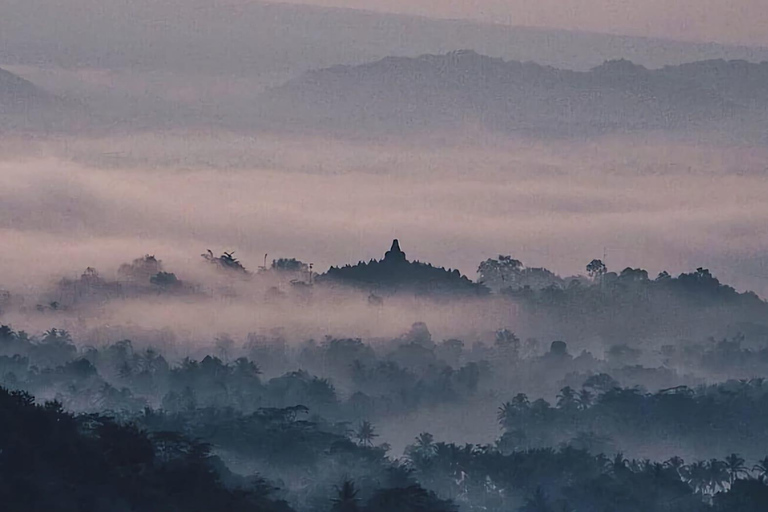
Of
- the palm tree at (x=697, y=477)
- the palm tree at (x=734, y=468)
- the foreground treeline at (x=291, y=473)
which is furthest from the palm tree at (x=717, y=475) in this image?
the palm tree at (x=697, y=477)

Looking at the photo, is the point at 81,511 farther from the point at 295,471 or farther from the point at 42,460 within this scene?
the point at 295,471

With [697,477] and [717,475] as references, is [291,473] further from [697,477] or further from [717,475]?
[717,475]

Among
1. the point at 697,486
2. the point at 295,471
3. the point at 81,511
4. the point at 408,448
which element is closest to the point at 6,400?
the point at 81,511

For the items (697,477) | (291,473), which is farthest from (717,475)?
(291,473)

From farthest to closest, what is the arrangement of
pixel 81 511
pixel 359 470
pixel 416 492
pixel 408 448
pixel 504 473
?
pixel 408 448 < pixel 504 473 < pixel 359 470 < pixel 416 492 < pixel 81 511

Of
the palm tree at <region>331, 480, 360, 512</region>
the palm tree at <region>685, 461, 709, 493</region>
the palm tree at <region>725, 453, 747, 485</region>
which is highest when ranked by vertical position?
the palm tree at <region>725, 453, 747, 485</region>

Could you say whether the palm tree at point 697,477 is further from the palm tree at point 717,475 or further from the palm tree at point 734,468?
the palm tree at point 734,468

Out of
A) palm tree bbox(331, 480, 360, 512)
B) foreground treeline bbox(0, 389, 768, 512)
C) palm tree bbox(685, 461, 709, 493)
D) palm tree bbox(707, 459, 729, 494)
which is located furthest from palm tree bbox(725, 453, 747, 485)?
palm tree bbox(331, 480, 360, 512)

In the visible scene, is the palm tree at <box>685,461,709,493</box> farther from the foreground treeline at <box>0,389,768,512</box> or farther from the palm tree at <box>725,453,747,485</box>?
the palm tree at <box>725,453,747,485</box>

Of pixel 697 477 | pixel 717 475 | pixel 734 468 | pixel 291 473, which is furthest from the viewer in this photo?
pixel 734 468

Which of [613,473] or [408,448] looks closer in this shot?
[613,473]

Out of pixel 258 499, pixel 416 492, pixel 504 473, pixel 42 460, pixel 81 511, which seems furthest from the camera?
pixel 504 473
